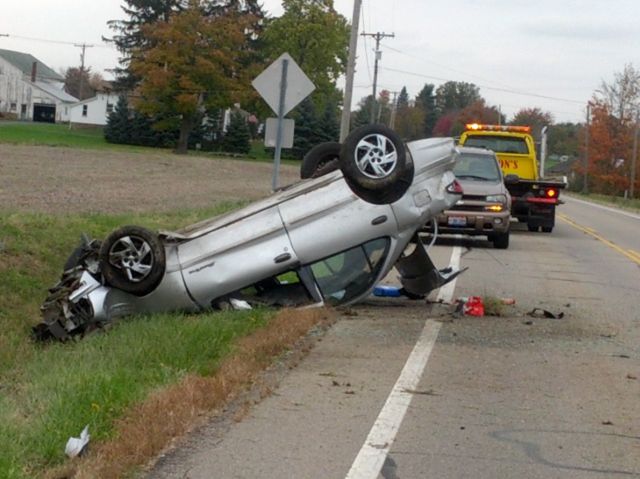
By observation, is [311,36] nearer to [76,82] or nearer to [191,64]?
[191,64]

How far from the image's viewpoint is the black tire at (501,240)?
68.9 ft

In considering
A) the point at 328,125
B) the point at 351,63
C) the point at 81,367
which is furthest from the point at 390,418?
the point at 328,125

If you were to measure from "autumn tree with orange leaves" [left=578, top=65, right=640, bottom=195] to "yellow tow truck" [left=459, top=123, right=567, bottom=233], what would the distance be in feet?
222

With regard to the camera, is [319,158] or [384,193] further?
[319,158]

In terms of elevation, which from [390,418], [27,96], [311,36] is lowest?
[390,418]

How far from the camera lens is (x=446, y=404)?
7.59 meters

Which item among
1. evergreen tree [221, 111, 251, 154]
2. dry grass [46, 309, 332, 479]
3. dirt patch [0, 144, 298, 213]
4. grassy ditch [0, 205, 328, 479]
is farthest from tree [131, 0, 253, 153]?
dry grass [46, 309, 332, 479]

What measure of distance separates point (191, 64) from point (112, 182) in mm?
40978

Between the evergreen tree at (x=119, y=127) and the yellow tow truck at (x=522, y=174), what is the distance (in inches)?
2520

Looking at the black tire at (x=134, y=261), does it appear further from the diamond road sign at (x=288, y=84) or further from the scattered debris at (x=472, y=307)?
the diamond road sign at (x=288, y=84)

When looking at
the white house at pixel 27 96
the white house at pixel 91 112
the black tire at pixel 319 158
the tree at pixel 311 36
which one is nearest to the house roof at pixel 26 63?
the white house at pixel 27 96

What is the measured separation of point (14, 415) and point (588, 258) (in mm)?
15394

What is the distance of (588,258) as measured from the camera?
20.4 metres

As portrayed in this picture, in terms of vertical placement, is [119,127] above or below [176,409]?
above
